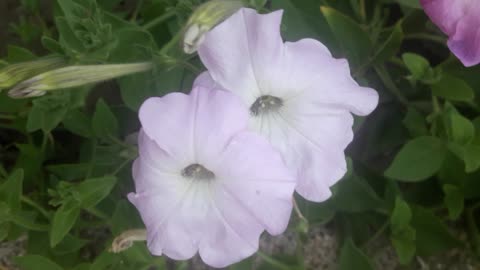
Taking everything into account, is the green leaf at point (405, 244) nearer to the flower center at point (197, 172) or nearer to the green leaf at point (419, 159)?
the green leaf at point (419, 159)

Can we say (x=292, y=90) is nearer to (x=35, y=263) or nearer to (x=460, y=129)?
(x=460, y=129)

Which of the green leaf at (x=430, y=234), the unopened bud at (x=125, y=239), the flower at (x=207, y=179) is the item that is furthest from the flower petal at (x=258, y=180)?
the green leaf at (x=430, y=234)

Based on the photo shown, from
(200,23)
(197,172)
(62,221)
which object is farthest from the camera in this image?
(62,221)

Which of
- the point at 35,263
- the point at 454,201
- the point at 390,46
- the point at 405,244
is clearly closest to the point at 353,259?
the point at 405,244

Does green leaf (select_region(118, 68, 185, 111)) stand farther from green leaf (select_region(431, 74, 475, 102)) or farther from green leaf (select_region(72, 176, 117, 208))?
green leaf (select_region(431, 74, 475, 102))

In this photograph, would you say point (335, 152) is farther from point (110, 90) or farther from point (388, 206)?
point (110, 90)

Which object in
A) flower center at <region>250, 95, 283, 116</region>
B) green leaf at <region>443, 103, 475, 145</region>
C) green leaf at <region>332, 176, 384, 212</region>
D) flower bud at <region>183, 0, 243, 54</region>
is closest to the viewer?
flower bud at <region>183, 0, 243, 54</region>

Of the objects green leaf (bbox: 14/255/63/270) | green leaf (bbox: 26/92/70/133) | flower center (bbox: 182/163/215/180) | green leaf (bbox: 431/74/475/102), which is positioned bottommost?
green leaf (bbox: 14/255/63/270)

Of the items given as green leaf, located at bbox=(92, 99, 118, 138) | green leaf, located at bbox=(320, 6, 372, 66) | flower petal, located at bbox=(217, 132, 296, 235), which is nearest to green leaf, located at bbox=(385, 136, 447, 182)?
green leaf, located at bbox=(320, 6, 372, 66)
